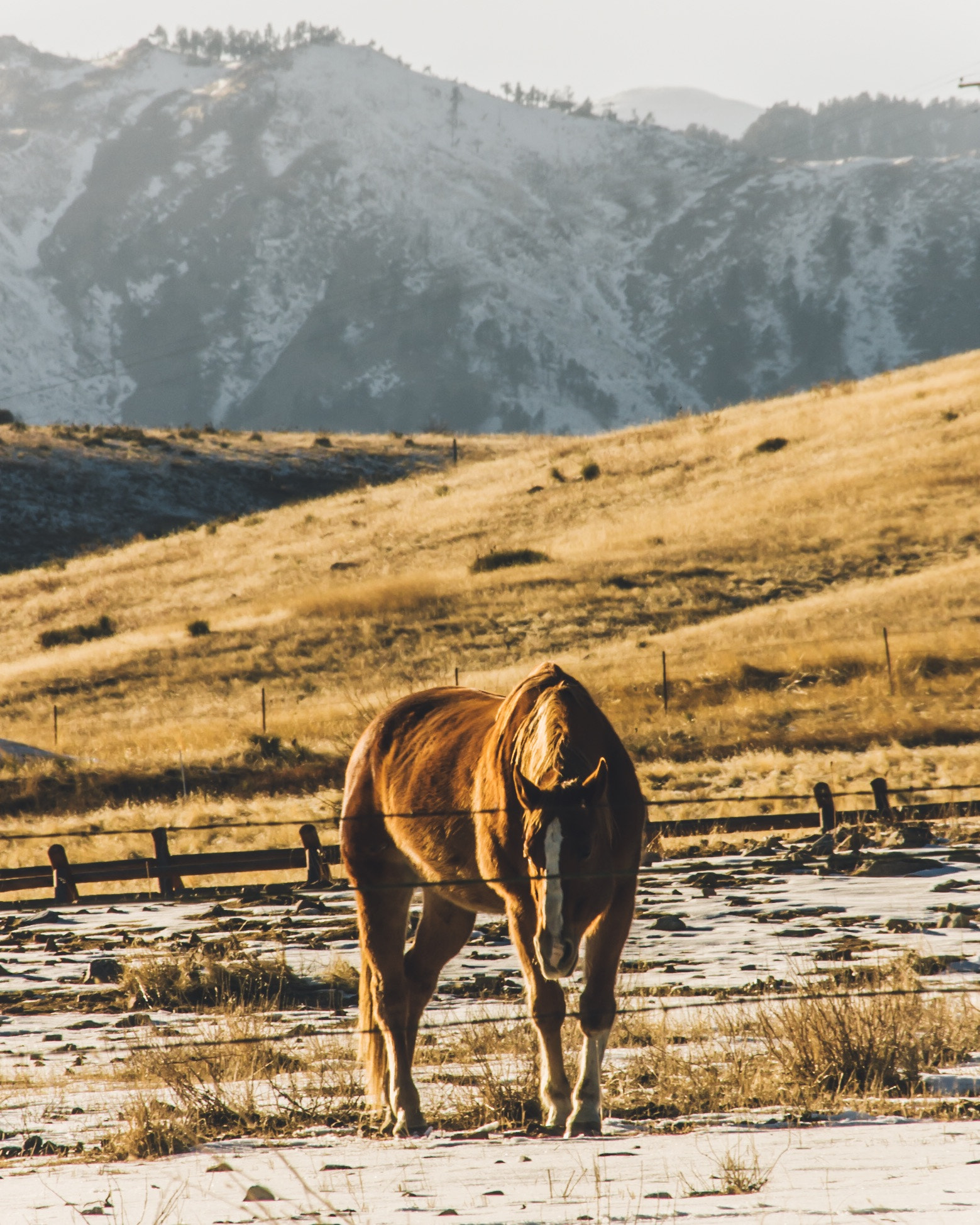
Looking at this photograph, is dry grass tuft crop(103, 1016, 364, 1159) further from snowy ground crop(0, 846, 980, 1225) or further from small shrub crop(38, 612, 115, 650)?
small shrub crop(38, 612, 115, 650)

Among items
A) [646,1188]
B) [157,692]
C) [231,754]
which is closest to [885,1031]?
[646,1188]

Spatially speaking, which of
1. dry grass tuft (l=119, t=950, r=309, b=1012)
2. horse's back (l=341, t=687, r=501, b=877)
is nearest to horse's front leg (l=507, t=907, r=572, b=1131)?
horse's back (l=341, t=687, r=501, b=877)

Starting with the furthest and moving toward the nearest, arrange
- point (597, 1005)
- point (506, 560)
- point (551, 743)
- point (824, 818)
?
point (506, 560)
point (824, 818)
point (551, 743)
point (597, 1005)

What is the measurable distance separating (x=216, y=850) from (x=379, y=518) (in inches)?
1376

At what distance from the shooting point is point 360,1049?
705 centimetres

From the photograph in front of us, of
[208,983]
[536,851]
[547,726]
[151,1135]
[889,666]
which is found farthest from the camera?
[889,666]

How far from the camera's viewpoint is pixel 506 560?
42.9 m

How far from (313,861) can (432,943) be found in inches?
376

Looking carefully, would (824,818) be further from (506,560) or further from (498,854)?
(506,560)

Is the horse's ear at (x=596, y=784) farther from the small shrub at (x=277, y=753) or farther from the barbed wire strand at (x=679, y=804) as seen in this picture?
the small shrub at (x=277, y=753)

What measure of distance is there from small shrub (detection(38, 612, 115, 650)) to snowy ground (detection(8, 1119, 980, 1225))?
39.1 metres

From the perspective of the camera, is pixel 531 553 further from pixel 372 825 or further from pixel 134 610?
pixel 372 825

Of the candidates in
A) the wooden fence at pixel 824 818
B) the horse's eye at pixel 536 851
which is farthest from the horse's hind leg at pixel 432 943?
the wooden fence at pixel 824 818

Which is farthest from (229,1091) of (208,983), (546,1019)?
(208,983)
